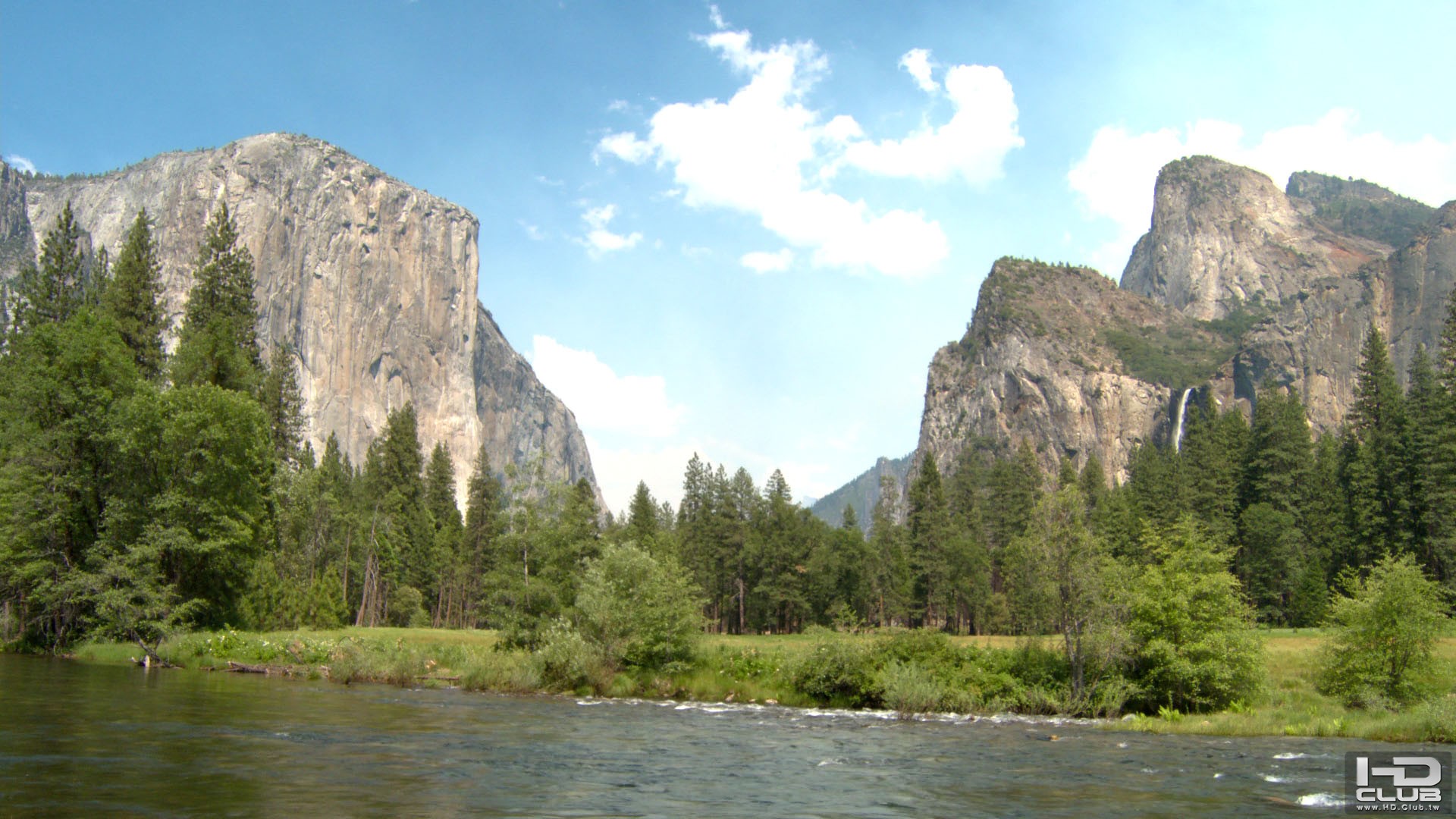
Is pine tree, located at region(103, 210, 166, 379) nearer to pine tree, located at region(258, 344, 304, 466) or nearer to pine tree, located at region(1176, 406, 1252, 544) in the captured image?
pine tree, located at region(258, 344, 304, 466)

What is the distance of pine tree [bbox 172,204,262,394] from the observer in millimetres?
53312

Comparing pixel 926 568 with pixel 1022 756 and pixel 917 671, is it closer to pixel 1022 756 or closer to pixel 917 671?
pixel 917 671

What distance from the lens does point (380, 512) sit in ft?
289

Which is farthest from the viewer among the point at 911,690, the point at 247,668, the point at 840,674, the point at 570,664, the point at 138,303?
the point at 138,303

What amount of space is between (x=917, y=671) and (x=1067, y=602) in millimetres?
5916

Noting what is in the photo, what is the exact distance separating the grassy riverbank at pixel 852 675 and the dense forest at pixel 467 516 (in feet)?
7.76

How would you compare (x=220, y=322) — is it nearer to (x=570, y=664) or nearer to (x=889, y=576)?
(x=570, y=664)

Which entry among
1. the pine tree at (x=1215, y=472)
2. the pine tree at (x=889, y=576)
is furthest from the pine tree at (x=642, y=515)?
the pine tree at (x=1215, y=472)

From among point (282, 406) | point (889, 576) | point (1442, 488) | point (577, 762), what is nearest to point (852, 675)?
point (577, 762)

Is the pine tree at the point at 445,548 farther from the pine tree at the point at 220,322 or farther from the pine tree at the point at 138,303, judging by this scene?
the pine tree at the point at 138,303

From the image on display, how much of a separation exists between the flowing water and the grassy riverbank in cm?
215

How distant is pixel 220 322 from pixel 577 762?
1872 inches

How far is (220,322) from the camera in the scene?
182 ft

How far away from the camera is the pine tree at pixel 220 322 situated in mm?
53312
